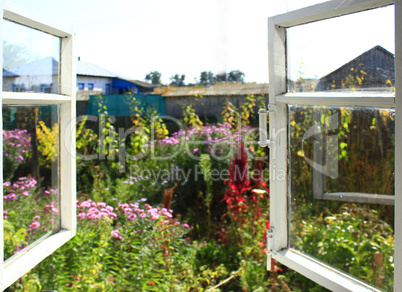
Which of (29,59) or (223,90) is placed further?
(223,90)

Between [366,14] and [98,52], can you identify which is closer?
[366,14]

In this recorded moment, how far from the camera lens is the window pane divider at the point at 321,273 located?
3.43ft

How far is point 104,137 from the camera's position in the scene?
3752 millimetres

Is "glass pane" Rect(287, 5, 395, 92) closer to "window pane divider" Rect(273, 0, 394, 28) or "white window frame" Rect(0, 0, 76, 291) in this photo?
"window pane divider" Rect(273, 0, 394, 28)

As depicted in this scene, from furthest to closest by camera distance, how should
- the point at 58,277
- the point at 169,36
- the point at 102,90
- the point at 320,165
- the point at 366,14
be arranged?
the point at 102,90 → the point at 169,36 → the point at 58,277 → the point at 320,165 → the point at 366,14

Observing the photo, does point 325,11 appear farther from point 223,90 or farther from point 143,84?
point 143,84

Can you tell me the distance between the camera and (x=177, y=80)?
4.62m

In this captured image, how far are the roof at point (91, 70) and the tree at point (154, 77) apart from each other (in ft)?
1.39

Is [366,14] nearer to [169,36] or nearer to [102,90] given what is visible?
[169,36]

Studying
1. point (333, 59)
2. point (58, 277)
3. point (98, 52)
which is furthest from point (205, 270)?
point (98, 52)

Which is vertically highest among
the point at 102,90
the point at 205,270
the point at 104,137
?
the point at 102,90

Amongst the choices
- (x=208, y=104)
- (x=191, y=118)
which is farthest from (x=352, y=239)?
(x=208, y=104)

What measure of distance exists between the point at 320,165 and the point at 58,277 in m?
1.34

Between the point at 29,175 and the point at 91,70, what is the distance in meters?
2.45
